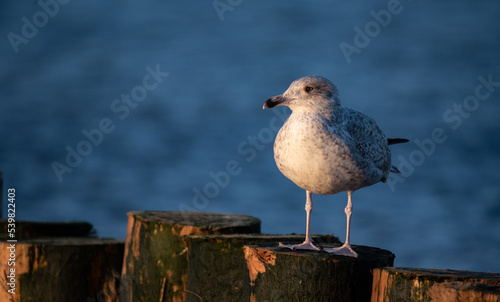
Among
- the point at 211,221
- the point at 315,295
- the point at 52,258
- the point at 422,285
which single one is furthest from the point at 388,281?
the point at 52,258

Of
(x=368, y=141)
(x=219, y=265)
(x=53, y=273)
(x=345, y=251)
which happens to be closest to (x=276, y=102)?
(x=368, y=141)

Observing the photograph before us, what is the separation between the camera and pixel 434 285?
11.4 ft

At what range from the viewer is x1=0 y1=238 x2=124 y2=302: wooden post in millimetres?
5641

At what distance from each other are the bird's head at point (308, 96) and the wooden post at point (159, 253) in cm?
138

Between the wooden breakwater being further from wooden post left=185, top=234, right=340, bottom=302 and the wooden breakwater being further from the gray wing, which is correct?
the gray wing

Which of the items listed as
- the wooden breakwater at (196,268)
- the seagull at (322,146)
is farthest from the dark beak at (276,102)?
the wooden breakwater at (196,268)

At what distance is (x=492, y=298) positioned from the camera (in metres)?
3.19

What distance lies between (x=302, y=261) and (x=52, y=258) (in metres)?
2.72

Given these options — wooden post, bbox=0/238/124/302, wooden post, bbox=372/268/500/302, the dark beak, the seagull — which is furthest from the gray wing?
wooden post, bbox=0/238/124/302

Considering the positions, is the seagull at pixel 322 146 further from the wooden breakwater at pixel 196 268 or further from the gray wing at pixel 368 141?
the wooden breakwater at pixel 196 268

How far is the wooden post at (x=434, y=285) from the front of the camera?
3.29 m

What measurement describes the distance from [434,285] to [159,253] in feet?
8.63

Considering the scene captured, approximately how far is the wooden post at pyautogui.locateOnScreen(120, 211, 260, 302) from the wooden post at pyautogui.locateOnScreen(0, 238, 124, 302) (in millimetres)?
318

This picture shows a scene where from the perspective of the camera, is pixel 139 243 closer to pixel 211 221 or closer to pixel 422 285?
pixel 211 221
